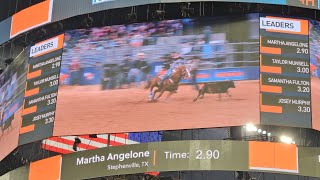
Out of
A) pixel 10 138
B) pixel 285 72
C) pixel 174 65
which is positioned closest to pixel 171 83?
pixel 174 65

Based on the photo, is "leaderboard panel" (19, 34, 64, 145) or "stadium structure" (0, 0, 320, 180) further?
"leaderboard panel" (19, 34, 64, 145)

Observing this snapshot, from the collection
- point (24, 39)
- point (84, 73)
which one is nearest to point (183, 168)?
point (84, 73)

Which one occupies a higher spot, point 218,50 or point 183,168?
point 218,50

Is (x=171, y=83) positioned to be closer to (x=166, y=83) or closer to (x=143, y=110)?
(x=166, y=83)

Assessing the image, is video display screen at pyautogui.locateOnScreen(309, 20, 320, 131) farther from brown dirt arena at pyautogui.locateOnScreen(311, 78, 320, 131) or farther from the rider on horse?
the rider on horse

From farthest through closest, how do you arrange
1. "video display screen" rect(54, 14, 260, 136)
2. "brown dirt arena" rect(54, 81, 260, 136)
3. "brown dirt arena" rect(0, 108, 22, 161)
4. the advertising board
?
"brown dirt arena" rect(0, 108, 22, 161), "video display screen" rect(54, 14, 260, 136), "brown dirt arena" rect(54, 81, 260, 136), the advertising board

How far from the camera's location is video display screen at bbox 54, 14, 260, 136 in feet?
70.5

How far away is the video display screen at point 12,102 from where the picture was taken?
2400 centimetres

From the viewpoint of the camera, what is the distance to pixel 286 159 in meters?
20.5

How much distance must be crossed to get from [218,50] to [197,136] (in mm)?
7586

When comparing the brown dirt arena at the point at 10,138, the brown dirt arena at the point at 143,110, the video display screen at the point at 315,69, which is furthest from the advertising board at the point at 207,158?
the brown dirt arena at the point at 10,138

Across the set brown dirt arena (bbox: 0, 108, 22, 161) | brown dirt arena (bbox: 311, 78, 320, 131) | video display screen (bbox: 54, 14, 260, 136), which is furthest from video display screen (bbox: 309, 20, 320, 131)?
brown dirt arena (bbox: 0, 108, 22, 161)

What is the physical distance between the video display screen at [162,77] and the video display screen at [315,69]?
176cm

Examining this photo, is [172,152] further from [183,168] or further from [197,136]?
[197,136]
